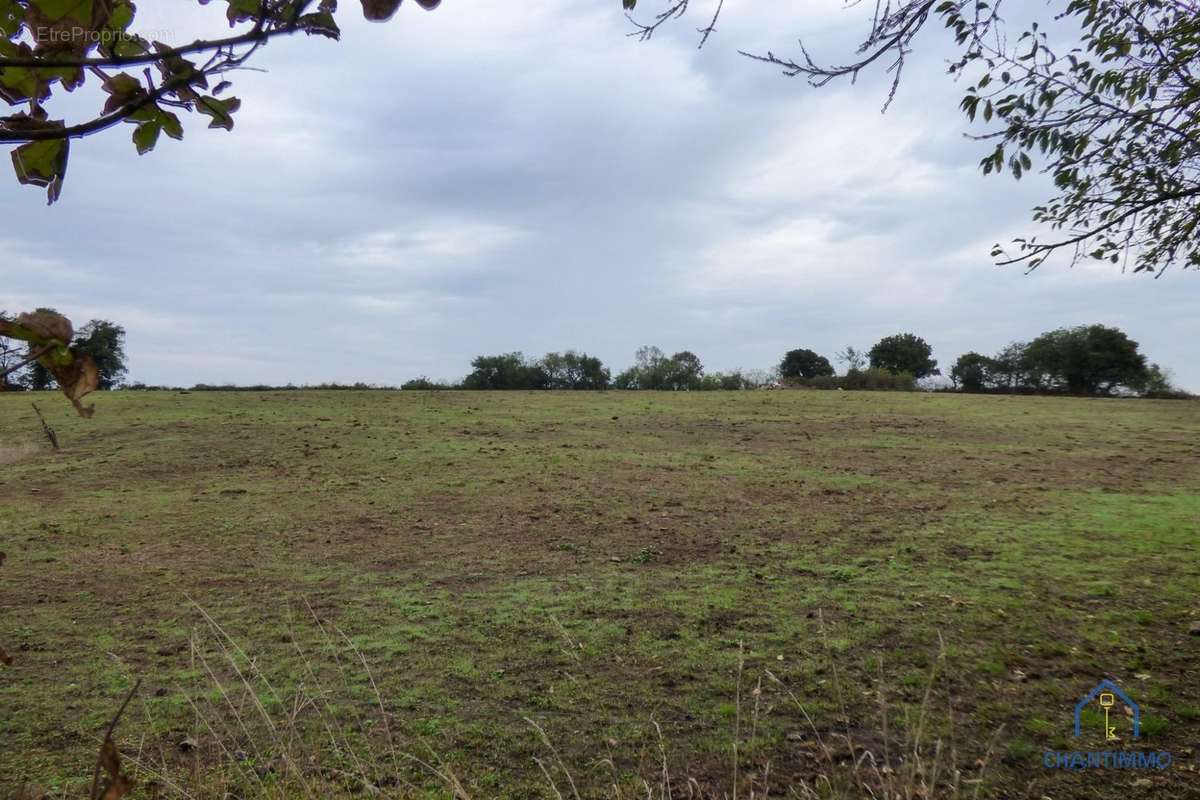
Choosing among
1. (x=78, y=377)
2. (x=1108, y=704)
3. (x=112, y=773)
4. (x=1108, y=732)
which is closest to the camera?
(x=112, y=773)

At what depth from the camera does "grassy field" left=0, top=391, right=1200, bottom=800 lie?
2.88 metres

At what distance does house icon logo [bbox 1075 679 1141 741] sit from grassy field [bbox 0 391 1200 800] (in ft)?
0.14

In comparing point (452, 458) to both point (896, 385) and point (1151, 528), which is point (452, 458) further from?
point (896, 385)

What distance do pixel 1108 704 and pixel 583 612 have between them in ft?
8.35

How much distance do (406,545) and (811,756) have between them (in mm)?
3832

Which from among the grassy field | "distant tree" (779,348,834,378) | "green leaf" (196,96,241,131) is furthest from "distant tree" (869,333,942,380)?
"green leaf" (196,96,241,131)

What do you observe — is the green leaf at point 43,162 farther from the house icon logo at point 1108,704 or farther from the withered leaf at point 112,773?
the house icon logo at point 1108,704

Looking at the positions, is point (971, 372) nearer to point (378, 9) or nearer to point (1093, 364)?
point (1093, 364)

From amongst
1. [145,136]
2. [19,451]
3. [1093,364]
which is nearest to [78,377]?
[145,136]

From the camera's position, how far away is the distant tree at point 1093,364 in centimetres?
2202

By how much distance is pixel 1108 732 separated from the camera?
3.14 m

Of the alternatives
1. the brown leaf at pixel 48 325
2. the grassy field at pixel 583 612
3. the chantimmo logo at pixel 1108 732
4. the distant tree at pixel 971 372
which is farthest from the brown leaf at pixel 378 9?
the distant tree at pixel 971 372

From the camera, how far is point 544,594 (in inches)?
186

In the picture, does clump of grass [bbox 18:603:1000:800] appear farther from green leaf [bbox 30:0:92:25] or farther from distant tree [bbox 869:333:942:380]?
distant tree [bbox 869:333:942:380]
